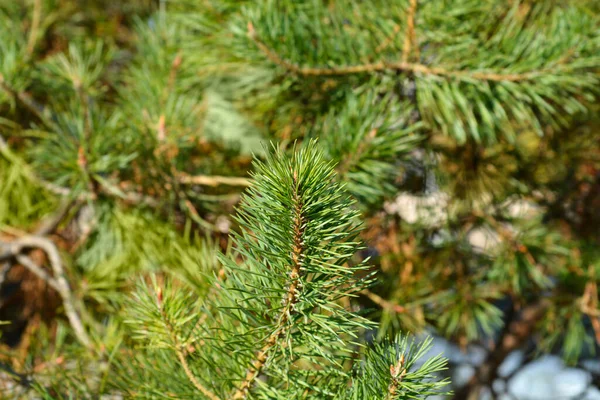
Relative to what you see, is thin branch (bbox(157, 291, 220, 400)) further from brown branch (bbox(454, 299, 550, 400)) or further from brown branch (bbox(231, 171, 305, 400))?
brown branch (bbox(454, 299, 550, 400))

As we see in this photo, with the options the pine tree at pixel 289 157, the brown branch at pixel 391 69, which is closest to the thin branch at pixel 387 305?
the pine tree at pixel 289 157

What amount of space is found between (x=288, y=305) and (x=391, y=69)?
21cm

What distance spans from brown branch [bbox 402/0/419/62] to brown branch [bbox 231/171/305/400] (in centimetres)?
21

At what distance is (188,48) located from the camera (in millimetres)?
481

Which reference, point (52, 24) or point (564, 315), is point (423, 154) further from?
point (52, 24)

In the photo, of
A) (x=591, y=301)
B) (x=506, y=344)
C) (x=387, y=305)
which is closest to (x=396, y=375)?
(x=387, y=305)

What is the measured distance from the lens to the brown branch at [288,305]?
206 millimetres

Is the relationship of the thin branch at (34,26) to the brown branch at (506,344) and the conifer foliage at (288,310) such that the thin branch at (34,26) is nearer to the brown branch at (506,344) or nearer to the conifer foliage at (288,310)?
the conifer foliage at (288,310)

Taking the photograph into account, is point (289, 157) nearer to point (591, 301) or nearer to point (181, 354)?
point (181, 354)

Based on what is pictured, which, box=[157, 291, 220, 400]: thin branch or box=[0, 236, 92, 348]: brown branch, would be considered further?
box=[0, 236, 92, 348]: brown branch

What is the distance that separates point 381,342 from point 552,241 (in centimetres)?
33

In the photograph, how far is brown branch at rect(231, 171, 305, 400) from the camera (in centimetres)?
21

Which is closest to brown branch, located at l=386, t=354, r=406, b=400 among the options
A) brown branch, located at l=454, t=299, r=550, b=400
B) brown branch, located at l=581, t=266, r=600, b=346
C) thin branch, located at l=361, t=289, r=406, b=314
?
thin branch, located at l=361, t=289, r=406, b=314

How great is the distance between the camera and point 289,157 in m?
0.32
